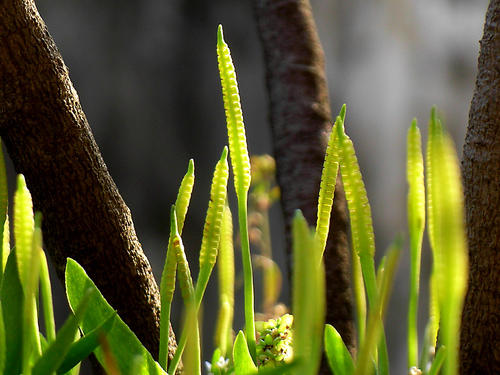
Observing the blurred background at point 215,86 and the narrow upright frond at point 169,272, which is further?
the blurred background at point 215,86

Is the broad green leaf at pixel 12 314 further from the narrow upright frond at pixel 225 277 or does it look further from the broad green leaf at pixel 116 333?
the narrow upright frond at pixel 225 277

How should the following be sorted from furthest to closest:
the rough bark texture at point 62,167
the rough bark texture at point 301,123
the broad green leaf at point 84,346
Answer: the rough bark texture at point 301,123, the rough bark texture at point 62,167, the broad green leaf at point 84,346

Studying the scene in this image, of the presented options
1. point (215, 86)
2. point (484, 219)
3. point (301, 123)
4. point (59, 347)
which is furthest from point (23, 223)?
point (215, 86)

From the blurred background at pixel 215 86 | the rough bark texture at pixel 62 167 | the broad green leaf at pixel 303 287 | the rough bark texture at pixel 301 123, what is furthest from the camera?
the blurred background at pixel 215 86

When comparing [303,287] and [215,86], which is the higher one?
[215,86]

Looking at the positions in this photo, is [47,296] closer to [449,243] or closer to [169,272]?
[169,272]

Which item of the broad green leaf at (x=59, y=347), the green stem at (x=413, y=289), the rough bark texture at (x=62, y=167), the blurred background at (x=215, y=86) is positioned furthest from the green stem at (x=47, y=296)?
the blurred background at (x=215, y=86)


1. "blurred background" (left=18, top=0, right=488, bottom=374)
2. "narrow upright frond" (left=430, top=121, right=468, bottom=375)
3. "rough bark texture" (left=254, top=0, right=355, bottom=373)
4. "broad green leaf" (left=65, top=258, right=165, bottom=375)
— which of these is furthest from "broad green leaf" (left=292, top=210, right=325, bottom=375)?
"blurred background" (left=18, top=0, right=488, bottom=374)
